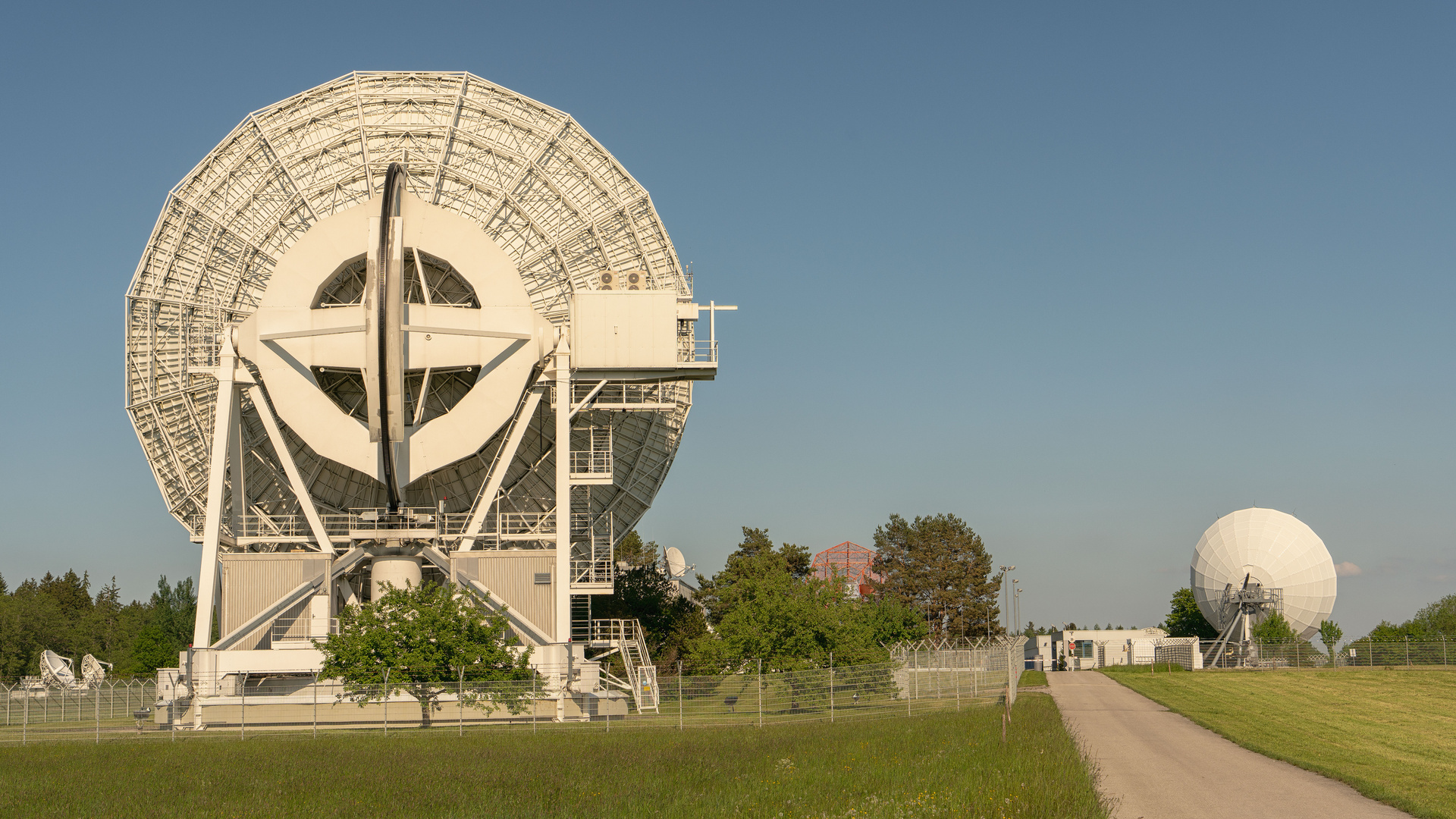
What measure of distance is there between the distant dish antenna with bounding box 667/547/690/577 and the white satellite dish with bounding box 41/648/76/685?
3998 centimetres

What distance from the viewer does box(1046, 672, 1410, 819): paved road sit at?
17031 mm

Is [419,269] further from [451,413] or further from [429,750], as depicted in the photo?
[429,750]

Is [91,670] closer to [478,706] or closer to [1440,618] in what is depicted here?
[478,706]

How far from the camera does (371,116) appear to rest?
44.5m

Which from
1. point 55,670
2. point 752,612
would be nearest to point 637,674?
point 752,612

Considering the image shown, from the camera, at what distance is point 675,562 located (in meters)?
92.6

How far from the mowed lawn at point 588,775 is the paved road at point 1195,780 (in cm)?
92

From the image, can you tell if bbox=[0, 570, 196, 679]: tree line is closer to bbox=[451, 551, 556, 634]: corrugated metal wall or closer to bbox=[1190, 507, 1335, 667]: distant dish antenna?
bbox=[451, 551, 556, 634]: corrugated metal wall

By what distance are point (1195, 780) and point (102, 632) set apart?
365ft

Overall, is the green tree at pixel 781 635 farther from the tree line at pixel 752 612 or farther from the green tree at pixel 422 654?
the green tree at pixel 422 654

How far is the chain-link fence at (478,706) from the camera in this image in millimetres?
35625

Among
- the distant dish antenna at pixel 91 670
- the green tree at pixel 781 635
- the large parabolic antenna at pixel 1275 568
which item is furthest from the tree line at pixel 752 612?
the large parabolic antenna at pixel 1275 568

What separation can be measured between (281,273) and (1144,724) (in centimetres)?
2971

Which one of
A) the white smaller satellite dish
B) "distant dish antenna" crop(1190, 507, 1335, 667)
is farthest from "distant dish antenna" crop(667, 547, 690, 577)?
"distant dish antenna" crop(1190, 507, 1335, 667)
